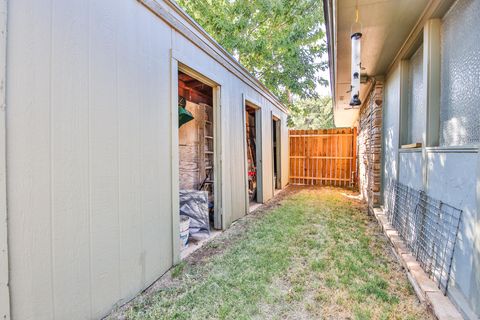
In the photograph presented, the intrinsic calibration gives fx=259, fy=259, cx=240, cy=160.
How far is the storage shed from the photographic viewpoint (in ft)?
4.24

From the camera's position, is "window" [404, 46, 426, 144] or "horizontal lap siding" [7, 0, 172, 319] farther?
"window" [404, 46, 426, 144]

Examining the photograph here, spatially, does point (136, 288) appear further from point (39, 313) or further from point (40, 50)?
point (40, 50)

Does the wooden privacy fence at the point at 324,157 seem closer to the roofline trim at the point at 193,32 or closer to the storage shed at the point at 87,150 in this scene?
the roofline trim at the point at 193,32

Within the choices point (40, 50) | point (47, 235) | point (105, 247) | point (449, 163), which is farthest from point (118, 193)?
point (449, 163)

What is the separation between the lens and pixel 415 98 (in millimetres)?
3107

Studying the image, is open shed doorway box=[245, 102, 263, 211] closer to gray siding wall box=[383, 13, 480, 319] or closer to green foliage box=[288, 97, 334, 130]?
gray siding wall box=[383, 13, 480, 319]

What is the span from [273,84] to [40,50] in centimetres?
921

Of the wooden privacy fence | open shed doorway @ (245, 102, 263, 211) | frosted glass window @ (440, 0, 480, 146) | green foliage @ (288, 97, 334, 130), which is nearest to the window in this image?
frosted glass window @ (440, 0, 480, 146)

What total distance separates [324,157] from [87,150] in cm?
800

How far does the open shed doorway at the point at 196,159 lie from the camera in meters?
3.47

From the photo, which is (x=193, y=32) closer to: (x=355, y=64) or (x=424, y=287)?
(x=355, y=64)

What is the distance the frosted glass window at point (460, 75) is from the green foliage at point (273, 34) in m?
7.25

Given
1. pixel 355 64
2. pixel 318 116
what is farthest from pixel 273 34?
pixel 318 116

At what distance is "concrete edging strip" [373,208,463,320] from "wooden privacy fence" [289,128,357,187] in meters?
5.71
